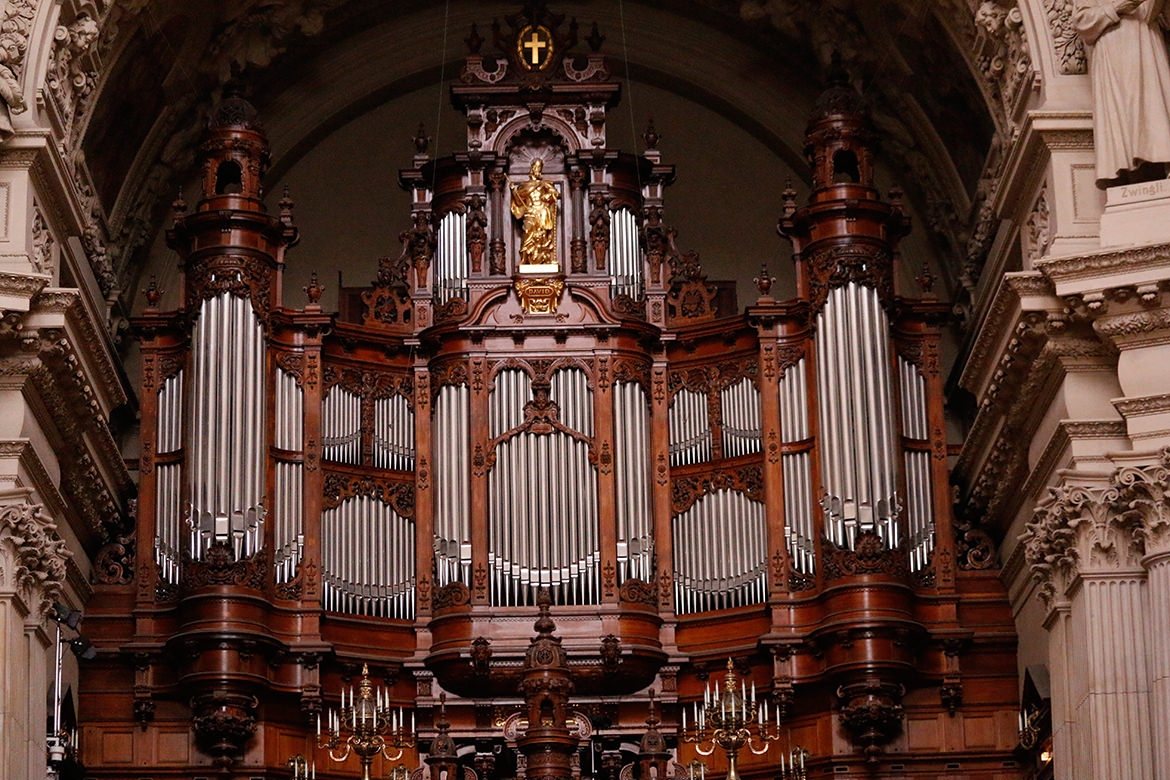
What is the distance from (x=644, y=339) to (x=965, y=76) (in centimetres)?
422

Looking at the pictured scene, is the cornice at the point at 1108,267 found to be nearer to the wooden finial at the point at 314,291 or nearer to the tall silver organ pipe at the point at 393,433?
the tall silver organ pipe at the point at 393,433

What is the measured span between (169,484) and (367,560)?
211cm

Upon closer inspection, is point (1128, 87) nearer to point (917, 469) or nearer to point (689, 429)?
point (917, 469)

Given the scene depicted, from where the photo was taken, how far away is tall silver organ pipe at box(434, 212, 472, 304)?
2512 cm

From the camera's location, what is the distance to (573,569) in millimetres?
23969

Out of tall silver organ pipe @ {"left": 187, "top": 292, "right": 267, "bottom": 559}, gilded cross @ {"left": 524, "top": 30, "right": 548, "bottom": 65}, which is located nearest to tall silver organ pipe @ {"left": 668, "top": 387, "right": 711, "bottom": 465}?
gilded cross @ {"left": 524, "top": 30, "right": 548, "bottom": 65}

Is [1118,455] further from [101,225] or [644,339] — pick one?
[101,225]

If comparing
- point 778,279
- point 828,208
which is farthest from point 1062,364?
point 778,279

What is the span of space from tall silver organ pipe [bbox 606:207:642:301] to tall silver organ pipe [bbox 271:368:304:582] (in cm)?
352

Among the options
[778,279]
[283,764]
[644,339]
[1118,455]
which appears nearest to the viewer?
[1118,455]

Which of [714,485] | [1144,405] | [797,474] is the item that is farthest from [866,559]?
[1144,405]

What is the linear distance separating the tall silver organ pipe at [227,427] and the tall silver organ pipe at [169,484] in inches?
13.5

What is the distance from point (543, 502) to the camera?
24.2 meters

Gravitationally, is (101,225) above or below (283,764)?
above
